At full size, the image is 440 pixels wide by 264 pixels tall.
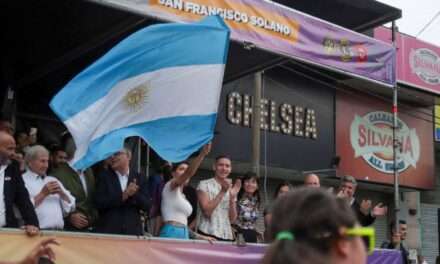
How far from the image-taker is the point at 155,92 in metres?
5.76

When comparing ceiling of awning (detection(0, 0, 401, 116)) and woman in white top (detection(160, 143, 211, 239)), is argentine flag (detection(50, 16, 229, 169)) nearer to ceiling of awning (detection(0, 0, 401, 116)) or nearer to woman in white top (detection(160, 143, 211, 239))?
woman in white top (detection(160, 143, 211, 239))

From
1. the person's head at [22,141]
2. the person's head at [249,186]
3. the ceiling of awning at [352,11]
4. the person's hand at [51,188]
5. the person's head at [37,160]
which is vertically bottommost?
the person's hand at [51,188]

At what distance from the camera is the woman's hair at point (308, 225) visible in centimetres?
168

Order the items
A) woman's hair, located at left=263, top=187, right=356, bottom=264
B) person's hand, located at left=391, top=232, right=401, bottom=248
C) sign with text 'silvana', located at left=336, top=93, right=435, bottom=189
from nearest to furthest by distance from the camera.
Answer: woman's hair, located at left=263, top=187, right=356, bottom=264 → person's hand, located at left=391, top=232, right=401, bottom=248 → sign with text 'silvana', located at left=336, top=93, right=435, bottom=189

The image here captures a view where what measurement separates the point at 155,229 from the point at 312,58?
2.70 metres

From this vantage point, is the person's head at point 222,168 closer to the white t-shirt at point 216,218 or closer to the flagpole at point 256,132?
the white t-shirt at point 216,218

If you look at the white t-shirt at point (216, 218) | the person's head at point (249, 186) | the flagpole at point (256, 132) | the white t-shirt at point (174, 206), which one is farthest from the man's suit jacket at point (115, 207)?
the flagpole at point (256, 132)

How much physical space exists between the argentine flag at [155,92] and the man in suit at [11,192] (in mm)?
519

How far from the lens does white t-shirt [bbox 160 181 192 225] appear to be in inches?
249

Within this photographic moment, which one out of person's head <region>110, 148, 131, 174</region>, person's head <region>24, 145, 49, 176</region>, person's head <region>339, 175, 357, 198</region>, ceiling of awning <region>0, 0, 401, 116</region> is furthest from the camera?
person's head <region>339, 175, 357, 198</region>

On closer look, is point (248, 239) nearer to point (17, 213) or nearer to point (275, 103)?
point (17, 213)

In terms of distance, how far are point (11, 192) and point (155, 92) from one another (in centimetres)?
150

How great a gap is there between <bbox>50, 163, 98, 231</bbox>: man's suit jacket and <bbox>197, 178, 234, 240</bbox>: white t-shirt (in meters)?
1.22

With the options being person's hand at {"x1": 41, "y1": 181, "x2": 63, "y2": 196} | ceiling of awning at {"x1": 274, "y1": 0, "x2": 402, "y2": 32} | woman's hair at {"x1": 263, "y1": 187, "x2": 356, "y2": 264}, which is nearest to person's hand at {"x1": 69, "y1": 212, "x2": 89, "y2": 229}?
person's hand at {"x1": 41, "y1": 181, "x2": 63, "y2": 196}
